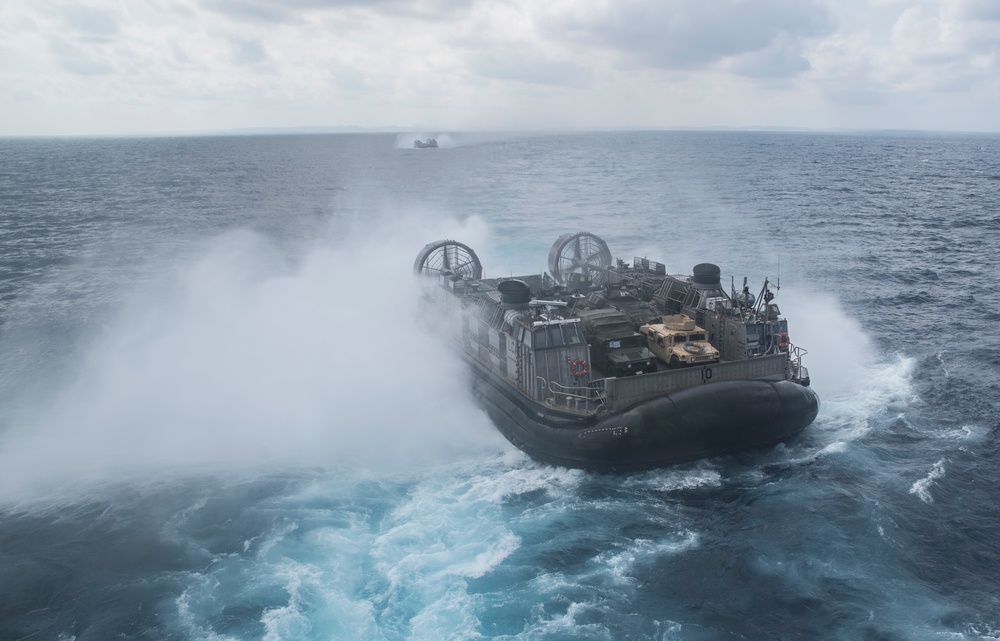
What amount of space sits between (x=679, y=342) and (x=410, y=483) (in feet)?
34.9

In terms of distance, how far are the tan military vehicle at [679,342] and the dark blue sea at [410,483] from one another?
354 cm

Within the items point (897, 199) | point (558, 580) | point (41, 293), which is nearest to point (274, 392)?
point (558, 580)

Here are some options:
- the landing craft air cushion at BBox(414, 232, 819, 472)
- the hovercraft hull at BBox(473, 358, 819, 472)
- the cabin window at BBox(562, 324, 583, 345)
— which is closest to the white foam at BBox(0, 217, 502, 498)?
the landing craft air cushion at BBox(414, 232, 819, 472)

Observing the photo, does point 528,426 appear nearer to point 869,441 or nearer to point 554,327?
point 554,327

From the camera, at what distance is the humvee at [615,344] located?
25.1 metres

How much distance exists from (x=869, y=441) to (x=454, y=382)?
15.5 m

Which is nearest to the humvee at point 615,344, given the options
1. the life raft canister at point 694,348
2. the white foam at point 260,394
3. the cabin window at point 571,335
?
the life raft canister at point 694,348

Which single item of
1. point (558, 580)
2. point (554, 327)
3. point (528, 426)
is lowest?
point (558, 580)

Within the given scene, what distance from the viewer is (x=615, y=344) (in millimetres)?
26078

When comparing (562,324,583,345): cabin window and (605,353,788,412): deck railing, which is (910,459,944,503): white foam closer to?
(605,353,788,412): deck railing

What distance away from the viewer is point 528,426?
81.2ft

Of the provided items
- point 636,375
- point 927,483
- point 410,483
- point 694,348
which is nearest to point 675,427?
point 636,375

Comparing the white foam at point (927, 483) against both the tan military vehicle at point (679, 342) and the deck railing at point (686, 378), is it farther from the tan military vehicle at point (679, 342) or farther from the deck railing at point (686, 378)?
the tan military vehicle at point (679, 342)

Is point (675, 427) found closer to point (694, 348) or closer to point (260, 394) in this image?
point (694, 348)
